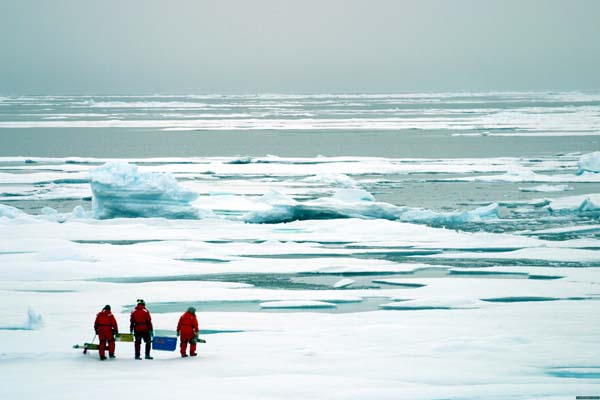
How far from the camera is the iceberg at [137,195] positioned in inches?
744

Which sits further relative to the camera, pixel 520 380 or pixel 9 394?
pixel 520 380

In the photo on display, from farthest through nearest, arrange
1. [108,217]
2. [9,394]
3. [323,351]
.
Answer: [108,217] → [323,351] → [9,394]

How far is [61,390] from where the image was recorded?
7301 mm

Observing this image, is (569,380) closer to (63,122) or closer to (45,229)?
(45,229)

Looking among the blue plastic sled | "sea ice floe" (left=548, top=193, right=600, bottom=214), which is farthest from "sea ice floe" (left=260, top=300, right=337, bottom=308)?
"sea ice floe" (left=548, top=193, right=600, bottom=214)

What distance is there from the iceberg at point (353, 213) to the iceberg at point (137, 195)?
1425mm

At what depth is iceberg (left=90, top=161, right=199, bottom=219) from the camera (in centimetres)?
1891

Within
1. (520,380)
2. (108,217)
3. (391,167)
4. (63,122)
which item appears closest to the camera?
(520,380)

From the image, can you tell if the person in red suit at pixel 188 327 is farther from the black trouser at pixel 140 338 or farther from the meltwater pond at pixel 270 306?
the meltwater pond at pixel 270 306

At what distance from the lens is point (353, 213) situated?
18.8 metres

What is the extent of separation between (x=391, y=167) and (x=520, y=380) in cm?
2288

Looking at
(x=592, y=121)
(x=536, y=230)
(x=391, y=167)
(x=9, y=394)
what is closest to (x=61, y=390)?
(x=9, y=394)

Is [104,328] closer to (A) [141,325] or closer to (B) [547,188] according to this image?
(A) [141,325]

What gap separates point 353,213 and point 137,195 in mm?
4330
